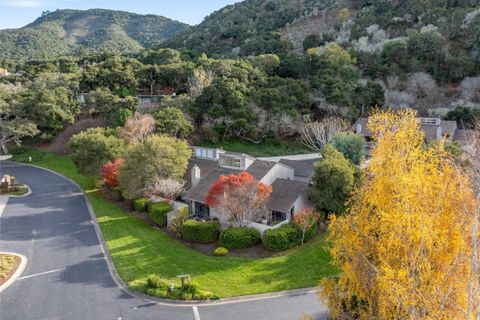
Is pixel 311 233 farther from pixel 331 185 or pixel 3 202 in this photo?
pixel 3 202

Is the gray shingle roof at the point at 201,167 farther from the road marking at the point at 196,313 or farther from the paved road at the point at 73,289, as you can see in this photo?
the road marking at the point at 196,313

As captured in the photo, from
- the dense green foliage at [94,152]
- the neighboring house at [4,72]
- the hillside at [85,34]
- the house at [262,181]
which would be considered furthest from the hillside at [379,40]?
the hillside at [85,34]

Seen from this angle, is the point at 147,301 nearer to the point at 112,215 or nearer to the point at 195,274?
the point at 195,274

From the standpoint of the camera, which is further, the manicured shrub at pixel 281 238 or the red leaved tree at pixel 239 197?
the red leaved tree at pixel 239 197

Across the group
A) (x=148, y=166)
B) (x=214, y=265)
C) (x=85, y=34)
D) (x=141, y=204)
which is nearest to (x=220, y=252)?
(x=214, y=265)

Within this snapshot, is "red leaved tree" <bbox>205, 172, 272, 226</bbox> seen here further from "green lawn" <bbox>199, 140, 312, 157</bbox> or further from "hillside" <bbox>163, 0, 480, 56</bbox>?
"hillside" <bbox>163, 0, 480, 56</bbox>

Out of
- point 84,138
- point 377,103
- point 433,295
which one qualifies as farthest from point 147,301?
point 377,103
